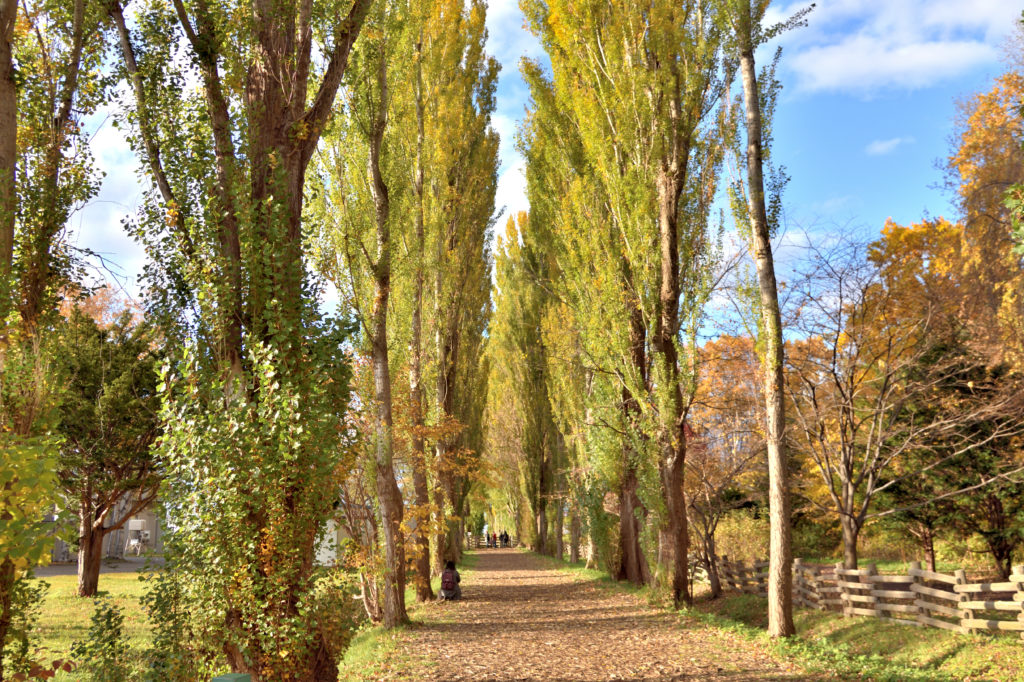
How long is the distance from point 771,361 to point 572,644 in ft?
16.0

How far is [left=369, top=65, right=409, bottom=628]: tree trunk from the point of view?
10820mm

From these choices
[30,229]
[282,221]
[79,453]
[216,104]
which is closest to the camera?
[282,221]

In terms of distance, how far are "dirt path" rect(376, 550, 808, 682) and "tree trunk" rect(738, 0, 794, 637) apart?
0.88 metres

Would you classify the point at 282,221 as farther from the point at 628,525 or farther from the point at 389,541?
the point at 628,525

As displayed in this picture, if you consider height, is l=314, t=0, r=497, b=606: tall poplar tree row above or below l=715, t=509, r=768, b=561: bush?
above

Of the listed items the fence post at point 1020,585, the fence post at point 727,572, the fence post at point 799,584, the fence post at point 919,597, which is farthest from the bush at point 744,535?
the fence post at point 1020,585

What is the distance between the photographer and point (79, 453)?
54.1 feet

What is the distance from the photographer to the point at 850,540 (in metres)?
12.1

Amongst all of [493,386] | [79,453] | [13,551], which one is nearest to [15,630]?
[13,551]

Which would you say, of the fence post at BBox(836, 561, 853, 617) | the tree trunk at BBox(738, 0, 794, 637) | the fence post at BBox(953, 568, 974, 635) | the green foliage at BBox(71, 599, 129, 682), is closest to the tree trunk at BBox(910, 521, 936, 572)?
the fence post at BBox(836, 561, 853, 617)

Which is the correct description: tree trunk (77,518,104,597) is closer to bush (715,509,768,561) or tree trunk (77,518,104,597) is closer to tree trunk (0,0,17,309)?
tree trunk (0,0,17,309)

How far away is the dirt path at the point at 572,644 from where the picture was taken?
757 centimetres

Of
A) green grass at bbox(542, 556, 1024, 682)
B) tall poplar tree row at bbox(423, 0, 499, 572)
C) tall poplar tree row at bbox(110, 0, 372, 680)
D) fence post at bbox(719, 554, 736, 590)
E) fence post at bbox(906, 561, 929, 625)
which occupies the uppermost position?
tall poplar tree row at bbox(423, 0, 499, 572)

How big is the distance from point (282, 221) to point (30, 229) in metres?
3.26
